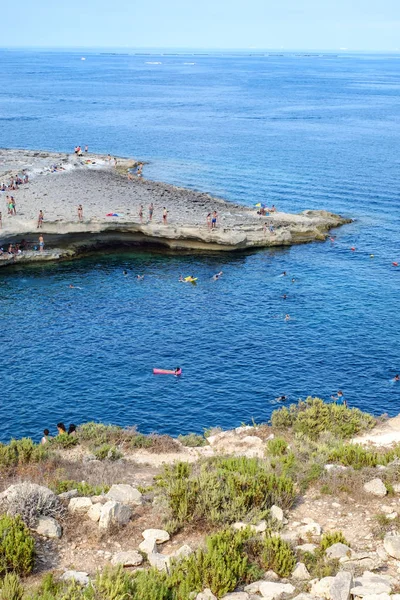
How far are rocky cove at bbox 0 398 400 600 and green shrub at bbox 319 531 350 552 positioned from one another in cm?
Result: 3

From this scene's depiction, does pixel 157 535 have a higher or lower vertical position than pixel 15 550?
lower

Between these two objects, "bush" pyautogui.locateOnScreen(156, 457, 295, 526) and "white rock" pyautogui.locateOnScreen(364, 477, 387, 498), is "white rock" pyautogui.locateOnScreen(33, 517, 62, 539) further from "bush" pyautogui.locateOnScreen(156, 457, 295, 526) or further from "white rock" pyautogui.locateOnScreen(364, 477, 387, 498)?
"white rock" pyautogui.locateOnScreen(364, 477, 387, 498)

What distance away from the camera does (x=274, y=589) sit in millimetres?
12656

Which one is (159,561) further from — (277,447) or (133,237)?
(133,237)

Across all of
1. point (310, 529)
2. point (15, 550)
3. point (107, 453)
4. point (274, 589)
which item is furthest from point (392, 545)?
point (107, 453)

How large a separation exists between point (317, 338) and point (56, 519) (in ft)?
93.5

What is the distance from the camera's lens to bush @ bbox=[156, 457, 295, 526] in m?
15.5

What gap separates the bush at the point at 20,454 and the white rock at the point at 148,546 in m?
7.79

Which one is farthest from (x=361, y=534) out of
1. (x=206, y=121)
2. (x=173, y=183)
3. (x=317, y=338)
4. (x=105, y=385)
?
(x=206, y=121)

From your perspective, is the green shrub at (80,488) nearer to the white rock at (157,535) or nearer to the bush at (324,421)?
the white rock at (157,535)

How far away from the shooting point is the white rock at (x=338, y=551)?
13875mm

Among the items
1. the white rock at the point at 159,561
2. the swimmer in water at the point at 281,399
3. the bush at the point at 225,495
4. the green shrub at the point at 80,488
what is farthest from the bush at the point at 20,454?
the swimmer in water at the point at 281,399

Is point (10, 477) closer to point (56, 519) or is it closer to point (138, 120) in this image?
point (56, 519)

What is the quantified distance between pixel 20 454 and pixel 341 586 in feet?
40.4
